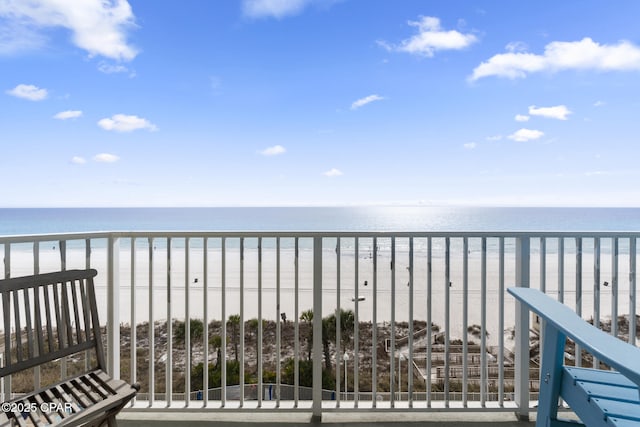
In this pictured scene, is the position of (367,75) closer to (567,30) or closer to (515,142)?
(567,30)

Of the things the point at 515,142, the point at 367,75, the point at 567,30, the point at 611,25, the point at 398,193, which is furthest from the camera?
the point at 398,193

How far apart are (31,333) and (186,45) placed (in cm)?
551

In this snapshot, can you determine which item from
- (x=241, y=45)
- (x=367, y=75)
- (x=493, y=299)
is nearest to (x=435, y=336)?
(x=493, y=299)

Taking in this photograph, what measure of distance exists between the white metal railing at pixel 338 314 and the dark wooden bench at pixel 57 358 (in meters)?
0.12

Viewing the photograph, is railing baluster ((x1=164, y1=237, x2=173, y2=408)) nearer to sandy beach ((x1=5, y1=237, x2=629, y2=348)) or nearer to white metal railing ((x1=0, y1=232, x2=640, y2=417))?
white metal railing ((x1=0, y1=232, x2=640, y2=417))

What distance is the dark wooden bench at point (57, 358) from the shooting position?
1343 millimetres

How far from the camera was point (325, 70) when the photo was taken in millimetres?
7383

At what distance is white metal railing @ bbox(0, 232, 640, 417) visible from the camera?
A: 80.9 inches

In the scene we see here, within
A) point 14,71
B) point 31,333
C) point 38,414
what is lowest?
point 38,414

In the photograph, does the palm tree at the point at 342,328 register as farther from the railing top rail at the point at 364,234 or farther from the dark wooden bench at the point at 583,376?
the dark wooden bench at the point at 583,376

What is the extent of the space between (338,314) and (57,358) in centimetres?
135

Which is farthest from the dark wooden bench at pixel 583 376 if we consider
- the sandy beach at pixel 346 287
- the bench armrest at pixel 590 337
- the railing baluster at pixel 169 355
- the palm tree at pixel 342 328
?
the sandy beach at pixel 346 287

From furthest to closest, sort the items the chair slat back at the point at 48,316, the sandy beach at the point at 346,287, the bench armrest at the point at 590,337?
the sandy beach at the point at 346,287
the chair slat back at the point at 48,316
the bench armrest at the point at 590,337

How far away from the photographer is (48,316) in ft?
5.34
